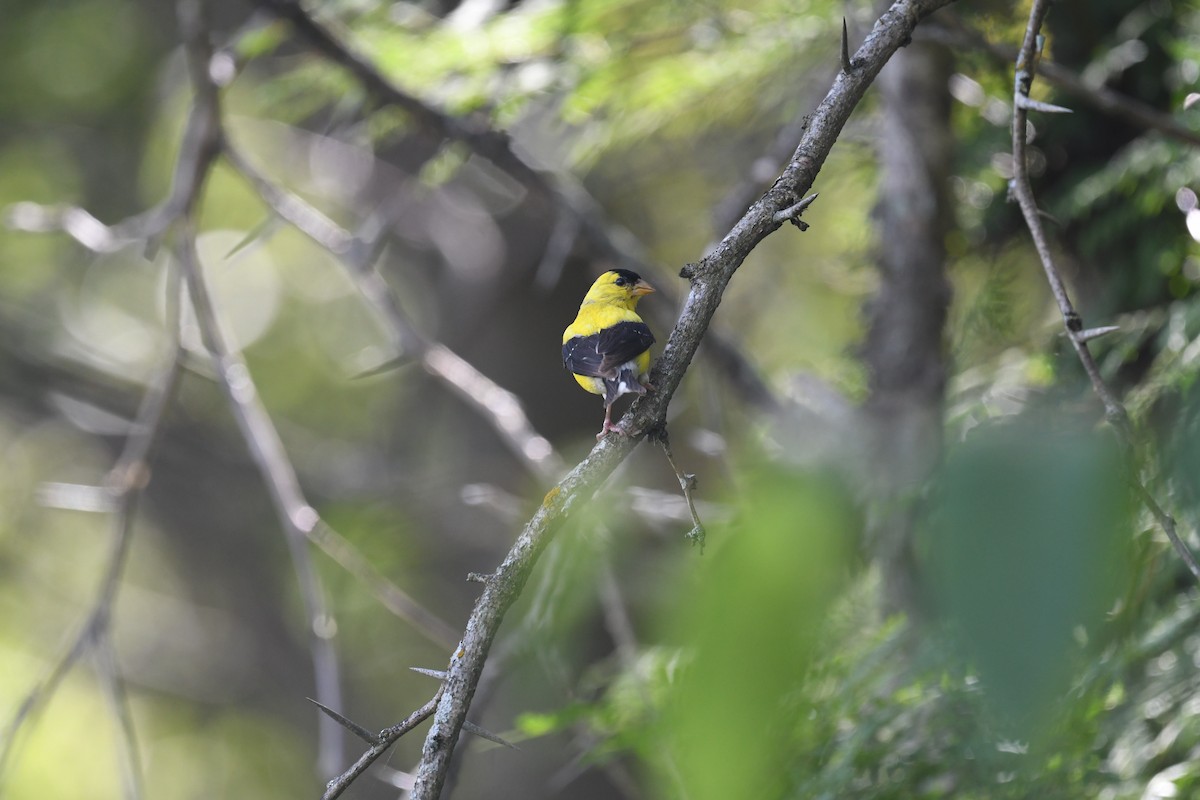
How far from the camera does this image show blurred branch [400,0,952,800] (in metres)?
1.08

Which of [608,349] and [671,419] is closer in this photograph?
[608,349]

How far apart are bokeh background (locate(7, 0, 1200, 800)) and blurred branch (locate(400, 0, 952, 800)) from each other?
0.64 ft

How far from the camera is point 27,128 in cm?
865

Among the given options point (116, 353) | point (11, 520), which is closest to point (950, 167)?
point (116, 353)

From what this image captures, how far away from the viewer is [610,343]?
6.29ft

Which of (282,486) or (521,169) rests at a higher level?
(521,169)

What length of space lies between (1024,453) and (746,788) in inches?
9.0

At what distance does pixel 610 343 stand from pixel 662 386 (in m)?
0.71

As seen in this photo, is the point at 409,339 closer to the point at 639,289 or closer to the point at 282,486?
the point at 282,486

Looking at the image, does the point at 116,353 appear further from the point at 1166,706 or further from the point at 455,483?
the point at 1166,706

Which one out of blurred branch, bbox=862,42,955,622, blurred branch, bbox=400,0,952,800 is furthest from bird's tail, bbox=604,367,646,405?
blurred branch, bbox=862,42,955,622

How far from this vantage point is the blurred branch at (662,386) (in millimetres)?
1081

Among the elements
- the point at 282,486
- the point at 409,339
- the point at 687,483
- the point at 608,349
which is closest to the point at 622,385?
the point at 608,349

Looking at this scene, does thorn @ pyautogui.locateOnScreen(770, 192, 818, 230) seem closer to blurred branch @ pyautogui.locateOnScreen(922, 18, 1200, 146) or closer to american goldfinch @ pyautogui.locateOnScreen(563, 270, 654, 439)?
american goldfinch @ pyautogui.locateOnScreen(563, 270, 654, 439)
